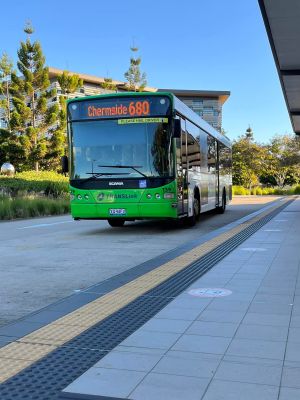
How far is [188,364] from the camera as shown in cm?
376

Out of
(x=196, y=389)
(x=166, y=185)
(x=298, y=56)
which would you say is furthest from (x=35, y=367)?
(x=298, y=56)

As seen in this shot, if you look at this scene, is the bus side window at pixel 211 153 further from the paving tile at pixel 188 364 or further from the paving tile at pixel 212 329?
the paving tile at pixel 188 364

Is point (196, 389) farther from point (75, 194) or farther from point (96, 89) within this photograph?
point (96, 89)

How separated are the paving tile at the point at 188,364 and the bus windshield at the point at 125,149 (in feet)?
29.6

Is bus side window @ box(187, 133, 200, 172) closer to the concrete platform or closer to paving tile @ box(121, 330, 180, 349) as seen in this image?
the concrete platform

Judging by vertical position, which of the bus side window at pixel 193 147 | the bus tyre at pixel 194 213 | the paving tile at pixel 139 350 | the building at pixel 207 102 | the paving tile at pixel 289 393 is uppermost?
the building at pixel 207 102

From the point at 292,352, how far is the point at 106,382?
1.53m

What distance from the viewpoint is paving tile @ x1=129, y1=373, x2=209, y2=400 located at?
322 cm

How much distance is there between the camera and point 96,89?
65.1 metres

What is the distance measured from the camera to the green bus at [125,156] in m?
12.8

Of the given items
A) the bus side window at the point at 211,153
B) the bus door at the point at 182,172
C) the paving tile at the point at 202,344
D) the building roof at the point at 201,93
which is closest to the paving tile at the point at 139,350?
the paving tile at the point at 202,344

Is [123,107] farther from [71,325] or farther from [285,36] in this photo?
[71,325]

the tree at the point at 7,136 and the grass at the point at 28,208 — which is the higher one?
the tree at the point at 7,136

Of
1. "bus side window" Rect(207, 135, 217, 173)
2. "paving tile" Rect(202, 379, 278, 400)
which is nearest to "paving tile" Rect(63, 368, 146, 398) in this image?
"paving tile" Rect(202, 379, 278, 400)
